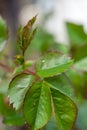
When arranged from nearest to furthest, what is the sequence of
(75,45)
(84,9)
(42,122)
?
1. (42,122)
2. (75,45)
3. (84,9)

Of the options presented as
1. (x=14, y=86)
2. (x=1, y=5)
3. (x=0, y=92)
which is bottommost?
(x=1, y=5)

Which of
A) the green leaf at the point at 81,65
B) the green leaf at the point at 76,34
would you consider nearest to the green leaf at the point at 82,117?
the green leaf at the point at 81,65

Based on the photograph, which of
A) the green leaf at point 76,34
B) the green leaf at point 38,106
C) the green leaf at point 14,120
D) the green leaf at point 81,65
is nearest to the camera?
the green leaf at point 38,106

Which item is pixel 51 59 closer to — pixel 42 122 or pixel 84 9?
pixel 42 122

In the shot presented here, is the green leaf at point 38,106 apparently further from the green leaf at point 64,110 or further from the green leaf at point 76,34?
the green leaf at point 76,34

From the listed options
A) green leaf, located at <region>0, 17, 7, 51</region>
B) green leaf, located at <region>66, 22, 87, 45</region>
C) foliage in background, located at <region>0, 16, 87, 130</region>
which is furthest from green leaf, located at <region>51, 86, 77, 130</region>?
green leaf, located at <region>66, 22, 87, 45</region>

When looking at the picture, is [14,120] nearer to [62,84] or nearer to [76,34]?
[62,84]

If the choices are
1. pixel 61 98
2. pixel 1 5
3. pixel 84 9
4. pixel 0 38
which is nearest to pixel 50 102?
pixel 61 98
